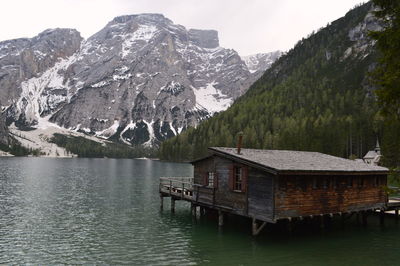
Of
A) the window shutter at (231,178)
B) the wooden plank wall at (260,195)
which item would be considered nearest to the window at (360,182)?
the wooden plank wall at (260,195)

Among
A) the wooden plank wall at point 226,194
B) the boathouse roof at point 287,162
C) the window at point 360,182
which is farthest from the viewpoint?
the window at point 360,182

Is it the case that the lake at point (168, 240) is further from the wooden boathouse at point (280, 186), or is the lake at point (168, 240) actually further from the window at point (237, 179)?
the window at point (237, 179)

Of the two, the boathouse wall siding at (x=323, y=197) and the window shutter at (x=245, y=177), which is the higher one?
the window shutter at (x=245, y=177)

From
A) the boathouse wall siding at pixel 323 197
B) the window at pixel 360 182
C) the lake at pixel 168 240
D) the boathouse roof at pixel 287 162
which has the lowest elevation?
the lake at pixel 168 240

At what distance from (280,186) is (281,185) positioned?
15 centimetres

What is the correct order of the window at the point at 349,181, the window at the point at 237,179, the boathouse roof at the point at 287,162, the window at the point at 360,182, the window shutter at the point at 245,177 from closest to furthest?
the boathouse roof at the point at 287,162 → the window shutter at the point at 245,177 → the window at the point at 237,179 → the window at the point at 349,181 → the window at the point at 360,182

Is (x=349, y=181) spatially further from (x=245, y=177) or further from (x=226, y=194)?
(x=226, y=194)

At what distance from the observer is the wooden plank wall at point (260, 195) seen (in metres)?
30.6

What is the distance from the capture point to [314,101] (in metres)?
197

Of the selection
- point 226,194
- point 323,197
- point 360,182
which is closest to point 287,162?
point 323,197

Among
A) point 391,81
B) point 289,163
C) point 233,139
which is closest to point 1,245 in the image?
point 289,163

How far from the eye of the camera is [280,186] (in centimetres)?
3055

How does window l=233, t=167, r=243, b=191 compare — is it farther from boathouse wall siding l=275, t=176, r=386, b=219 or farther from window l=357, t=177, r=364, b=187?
window l=357, t=177, r=364, b=187

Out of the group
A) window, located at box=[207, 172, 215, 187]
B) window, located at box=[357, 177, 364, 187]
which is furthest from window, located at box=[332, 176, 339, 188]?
window, located at box=[207, 172, 215, 187]
